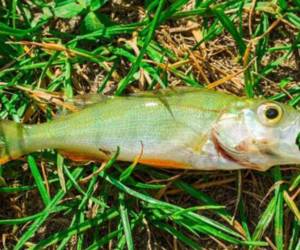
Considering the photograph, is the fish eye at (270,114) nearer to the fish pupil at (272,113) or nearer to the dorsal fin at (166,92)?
the fish pupil at (272,113)

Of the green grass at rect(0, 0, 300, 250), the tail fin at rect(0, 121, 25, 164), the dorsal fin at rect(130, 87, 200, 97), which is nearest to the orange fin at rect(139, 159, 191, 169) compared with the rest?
the green grass at rect(0, 0, 300, 250)

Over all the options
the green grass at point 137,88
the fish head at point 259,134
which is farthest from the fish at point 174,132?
the green grass at point 137,88

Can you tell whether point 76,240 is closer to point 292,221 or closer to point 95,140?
point 95,140

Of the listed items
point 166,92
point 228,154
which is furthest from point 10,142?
point 228,154

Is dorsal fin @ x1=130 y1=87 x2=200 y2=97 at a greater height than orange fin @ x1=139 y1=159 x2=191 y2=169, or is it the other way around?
dorsal fin @ x1=130 y1=87 x2=200 y2=97

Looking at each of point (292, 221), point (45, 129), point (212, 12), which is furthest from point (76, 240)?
point (212, 12)

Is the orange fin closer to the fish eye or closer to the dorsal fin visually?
the dorsal fin
